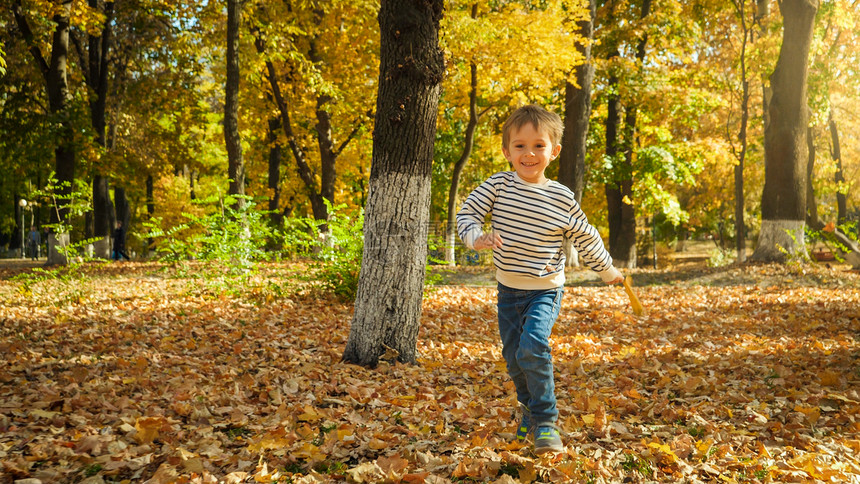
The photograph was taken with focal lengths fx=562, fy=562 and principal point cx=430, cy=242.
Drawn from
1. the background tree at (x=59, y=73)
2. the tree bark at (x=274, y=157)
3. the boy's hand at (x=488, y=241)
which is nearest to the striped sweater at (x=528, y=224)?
the boy's hand at (x=488, y=241)

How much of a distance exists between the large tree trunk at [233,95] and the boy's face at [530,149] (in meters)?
9.00

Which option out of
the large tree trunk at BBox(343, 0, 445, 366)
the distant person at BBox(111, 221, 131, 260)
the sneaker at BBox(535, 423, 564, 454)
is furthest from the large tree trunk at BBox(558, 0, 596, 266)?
the distant person at BBox(111, 221, 131, 260)

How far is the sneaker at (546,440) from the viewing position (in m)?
2.99

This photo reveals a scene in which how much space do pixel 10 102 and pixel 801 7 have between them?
17.9 metres

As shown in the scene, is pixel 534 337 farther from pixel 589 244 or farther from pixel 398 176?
pixel 398 176

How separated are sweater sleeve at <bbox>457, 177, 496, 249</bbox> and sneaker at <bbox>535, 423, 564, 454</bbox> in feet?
3.51

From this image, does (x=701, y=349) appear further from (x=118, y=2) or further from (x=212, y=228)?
(x=118, y=2)

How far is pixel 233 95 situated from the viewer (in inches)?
447

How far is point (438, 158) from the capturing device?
25.9 m

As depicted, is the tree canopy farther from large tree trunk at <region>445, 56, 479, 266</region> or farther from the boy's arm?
the boy's arm

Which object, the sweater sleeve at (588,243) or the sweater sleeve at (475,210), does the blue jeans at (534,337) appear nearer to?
the sweater sleeve at (588,243)

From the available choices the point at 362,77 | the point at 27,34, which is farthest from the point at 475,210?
the point at 27,34

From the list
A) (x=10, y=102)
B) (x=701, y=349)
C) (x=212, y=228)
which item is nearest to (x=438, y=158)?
(x=10, y=102)

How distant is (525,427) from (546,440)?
324mm
